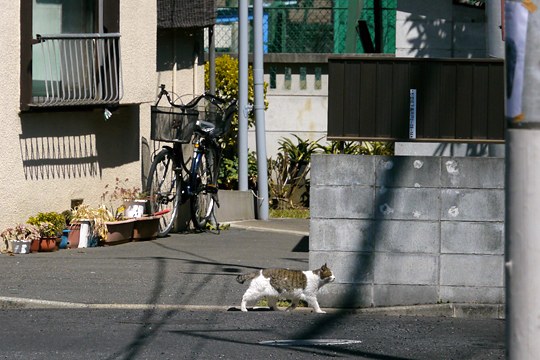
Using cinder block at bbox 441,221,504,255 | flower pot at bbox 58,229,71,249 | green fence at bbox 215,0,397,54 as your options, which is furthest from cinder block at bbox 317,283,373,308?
green fence at bbox 215,0,397,54

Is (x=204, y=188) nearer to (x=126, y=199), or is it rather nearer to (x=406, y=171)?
(x=126, y=199)

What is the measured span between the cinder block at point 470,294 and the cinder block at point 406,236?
15.1 inches

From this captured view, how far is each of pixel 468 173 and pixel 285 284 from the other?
1.91 meters

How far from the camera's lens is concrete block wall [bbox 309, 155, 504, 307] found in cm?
898

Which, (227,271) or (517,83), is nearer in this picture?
(517,83)

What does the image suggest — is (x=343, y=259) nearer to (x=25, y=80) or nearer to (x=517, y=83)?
(x=25, y=80)

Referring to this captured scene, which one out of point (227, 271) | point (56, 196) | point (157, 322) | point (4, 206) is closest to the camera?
point (157, 322)

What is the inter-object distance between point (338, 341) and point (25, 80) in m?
6.18

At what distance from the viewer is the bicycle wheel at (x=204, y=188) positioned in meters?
14.6

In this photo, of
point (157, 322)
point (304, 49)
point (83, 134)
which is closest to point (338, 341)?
point (157, 322)

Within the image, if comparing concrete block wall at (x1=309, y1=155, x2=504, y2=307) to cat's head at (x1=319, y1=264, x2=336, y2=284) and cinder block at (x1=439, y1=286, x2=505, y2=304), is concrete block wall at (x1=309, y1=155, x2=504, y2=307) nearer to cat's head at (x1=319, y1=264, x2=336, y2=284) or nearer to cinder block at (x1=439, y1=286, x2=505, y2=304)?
cinder block at (x1=439, y1=286, x2=505, y2=304)

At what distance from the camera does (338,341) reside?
748cm

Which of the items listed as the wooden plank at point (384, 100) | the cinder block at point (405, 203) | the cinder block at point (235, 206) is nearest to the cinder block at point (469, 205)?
the cinder block at point (405, 203)

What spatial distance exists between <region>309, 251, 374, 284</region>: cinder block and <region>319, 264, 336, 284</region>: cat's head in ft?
0.69
